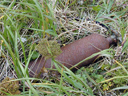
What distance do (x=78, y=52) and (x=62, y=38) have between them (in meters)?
0.38

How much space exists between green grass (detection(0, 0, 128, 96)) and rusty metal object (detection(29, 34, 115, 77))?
0.11m

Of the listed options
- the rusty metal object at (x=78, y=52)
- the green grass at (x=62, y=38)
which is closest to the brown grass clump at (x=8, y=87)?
the green grass at (x=62, y=38)

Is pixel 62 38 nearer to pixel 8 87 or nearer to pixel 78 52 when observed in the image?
pixel 78 52

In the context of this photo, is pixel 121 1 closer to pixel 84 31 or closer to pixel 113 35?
pixel 113 35

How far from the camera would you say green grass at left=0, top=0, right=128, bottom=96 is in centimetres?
142

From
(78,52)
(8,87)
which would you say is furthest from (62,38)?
(8,87)

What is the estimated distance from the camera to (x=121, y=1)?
2270 millimetres

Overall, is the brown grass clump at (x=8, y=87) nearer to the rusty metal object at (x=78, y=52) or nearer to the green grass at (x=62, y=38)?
the green grass at (x=62, y=38)

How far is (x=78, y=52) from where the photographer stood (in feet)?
5.71

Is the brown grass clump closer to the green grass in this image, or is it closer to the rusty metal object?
the green grass

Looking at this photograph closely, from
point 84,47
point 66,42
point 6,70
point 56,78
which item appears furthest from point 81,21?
point 6,70

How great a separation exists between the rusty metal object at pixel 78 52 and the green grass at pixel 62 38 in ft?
0.35

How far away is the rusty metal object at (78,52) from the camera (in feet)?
5.50

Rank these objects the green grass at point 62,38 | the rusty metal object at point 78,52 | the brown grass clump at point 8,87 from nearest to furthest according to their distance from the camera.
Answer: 1. the brown grass clump at point 8,87
2. the green grass at point 62,38
3. the rusty metal object at point 78,52
